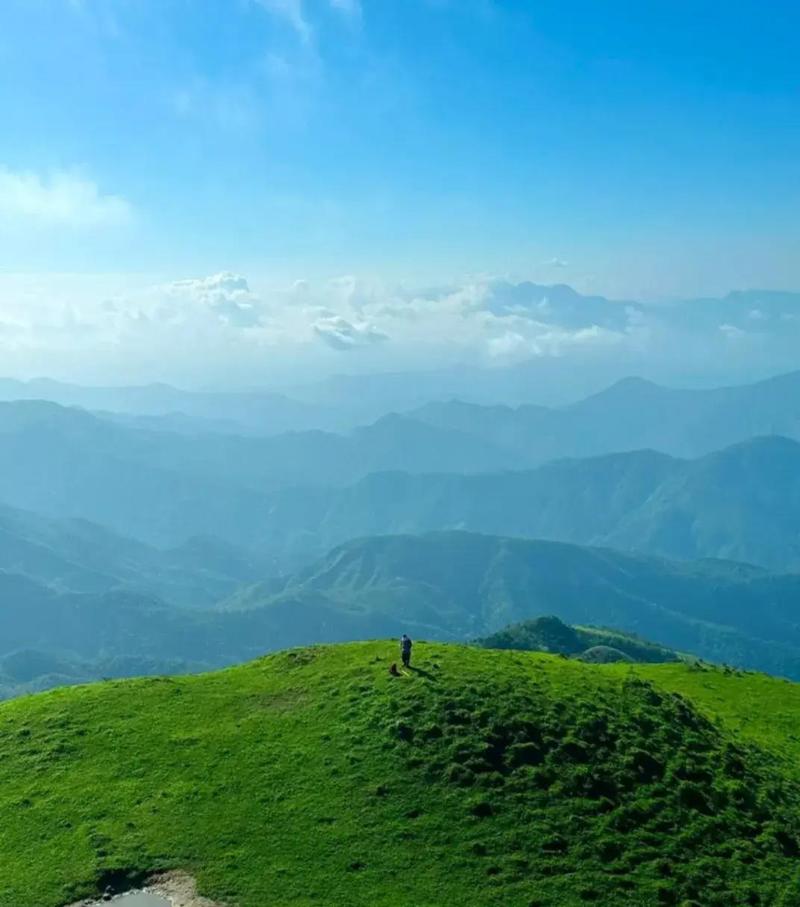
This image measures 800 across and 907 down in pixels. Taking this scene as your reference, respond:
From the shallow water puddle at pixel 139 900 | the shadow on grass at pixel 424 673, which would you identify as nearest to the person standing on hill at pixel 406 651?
the shadow on grass at pixel 424 673

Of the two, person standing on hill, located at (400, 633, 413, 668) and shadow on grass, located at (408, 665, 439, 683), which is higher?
person standing on hill, located at (400, 633, 413, 668)

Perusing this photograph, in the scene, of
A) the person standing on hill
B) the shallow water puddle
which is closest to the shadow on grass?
the person standing on hill

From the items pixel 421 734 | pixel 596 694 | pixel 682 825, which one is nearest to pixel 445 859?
pixel 421 734

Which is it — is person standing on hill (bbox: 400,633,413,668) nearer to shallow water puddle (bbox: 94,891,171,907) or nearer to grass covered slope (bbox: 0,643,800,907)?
grass covered slope (bbox: 0,643,800,907)

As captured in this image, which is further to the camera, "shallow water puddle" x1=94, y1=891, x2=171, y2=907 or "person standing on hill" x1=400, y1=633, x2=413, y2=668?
"person standing on hill" x1=400, y1=633, x2=413, y2=668

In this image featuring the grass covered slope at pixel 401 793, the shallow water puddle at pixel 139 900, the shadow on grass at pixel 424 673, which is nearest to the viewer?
the shallow water puddle at pixel 139 900

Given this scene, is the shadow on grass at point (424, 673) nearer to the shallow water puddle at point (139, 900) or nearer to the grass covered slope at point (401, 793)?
the grass covered slope at point (401, 793)

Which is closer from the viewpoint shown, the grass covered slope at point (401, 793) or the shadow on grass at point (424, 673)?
the grass covered slope at point (401, 793)

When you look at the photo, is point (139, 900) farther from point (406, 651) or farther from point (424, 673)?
point (406, 651)
